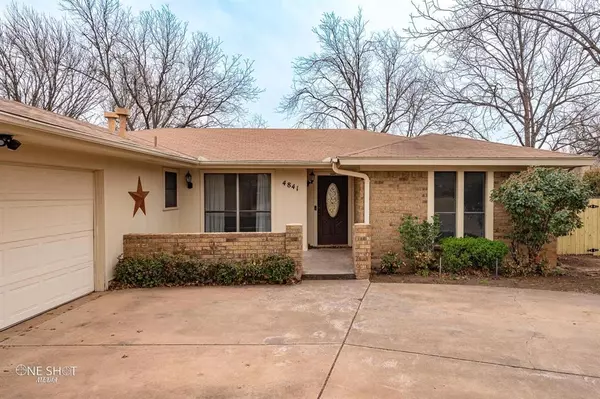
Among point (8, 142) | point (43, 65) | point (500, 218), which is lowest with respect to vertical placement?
point (500, 218)

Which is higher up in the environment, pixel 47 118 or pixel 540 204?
pixel 47 118

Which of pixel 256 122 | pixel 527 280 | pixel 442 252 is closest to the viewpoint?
pixel 527 280

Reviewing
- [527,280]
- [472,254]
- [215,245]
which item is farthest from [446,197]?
[215,245]

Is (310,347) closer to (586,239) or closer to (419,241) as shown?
(419,241)

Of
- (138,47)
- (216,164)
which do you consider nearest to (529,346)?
(216,164)

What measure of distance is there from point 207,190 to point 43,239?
15.0 ft

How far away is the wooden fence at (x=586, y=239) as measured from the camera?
1027 centimetres

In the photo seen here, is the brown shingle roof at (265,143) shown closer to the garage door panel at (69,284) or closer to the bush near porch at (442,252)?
the bush near porch at (442,252)

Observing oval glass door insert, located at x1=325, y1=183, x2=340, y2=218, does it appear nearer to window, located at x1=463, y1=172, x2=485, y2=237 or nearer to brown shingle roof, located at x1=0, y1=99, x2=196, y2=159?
window, located at x1=463, y1=172, x2=485, y2=237

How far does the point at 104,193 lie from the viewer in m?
6.50

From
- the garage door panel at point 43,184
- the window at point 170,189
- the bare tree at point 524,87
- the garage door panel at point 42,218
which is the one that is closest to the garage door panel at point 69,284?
the garage door panel at point 42,218

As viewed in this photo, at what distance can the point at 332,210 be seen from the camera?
10.4 m

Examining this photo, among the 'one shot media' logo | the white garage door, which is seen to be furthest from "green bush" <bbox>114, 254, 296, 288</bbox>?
the 'one shot media' logo

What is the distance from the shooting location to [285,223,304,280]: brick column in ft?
23.1
